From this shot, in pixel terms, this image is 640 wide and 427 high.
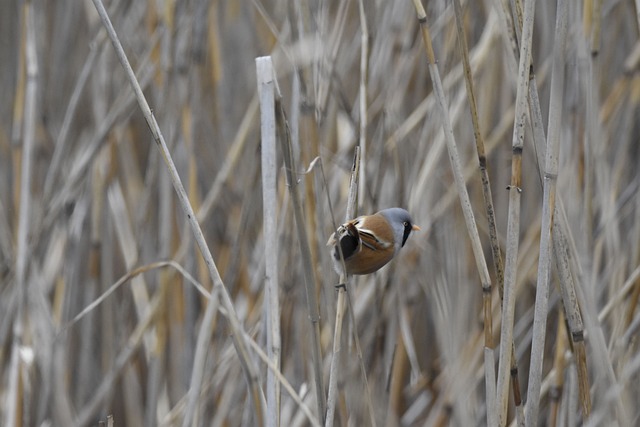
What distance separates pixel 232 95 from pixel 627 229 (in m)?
1.08

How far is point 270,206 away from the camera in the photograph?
1.00m

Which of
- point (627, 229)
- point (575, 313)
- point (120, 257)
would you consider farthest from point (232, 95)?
point (575, 313)

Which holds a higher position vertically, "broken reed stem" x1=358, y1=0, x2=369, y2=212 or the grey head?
"broken reed stem" x1=358, y1=0, x2=369, y2=212

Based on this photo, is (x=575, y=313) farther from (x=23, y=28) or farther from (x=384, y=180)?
(x=23, y=28)

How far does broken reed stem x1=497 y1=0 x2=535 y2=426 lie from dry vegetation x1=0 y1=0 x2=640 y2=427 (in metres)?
0.04

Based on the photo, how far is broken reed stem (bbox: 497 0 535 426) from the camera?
962 mm

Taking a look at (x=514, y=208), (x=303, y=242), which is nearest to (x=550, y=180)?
(x=514, y=208)

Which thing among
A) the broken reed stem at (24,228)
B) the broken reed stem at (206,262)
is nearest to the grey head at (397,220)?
the broken reed stem at (206,262)

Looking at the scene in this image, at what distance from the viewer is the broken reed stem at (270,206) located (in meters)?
0.97

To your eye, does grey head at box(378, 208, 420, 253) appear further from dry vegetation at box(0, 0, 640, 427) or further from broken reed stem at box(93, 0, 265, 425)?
broken reed stem at box(93, 0, 265, 425)

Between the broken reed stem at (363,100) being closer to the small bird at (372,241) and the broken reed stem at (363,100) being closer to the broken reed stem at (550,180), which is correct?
the small bird at (372,241)

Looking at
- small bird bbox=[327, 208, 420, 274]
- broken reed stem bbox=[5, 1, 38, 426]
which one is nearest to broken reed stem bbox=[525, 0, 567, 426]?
small bird bbox=[327, 208, 420, 274]

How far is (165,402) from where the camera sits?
1.80m

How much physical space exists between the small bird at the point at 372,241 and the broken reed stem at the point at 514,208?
23cm
